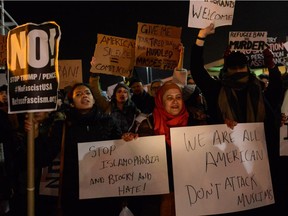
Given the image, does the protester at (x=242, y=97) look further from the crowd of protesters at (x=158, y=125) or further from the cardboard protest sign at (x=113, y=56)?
the cardboard protest sign at (x=113, y=56)

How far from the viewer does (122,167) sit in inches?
114

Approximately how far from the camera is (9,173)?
10.5 ft

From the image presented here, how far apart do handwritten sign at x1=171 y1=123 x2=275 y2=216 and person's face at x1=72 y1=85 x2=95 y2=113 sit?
0.97 meters

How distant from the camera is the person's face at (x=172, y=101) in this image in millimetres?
2908

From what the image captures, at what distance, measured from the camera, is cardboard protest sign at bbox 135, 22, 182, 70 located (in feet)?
16.2

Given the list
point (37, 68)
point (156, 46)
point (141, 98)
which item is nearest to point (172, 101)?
point (37, 68)

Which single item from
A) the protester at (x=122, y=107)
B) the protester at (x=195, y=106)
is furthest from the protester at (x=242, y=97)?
the protester at (x=122, y=107)

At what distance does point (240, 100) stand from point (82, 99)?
1.49 meters

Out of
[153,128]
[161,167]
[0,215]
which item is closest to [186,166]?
[161,167]

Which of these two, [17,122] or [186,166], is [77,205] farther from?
[17,122]

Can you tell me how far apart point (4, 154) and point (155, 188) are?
1.44 metres

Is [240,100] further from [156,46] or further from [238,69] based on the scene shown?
[156,46]

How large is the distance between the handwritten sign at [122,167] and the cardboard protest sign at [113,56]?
7.91 feet

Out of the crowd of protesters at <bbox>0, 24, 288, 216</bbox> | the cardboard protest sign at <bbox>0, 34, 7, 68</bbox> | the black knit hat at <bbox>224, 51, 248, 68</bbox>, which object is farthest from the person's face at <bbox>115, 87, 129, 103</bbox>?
the cardboard protest sign at <bbox>0, 34, 7, 68</bbox>
